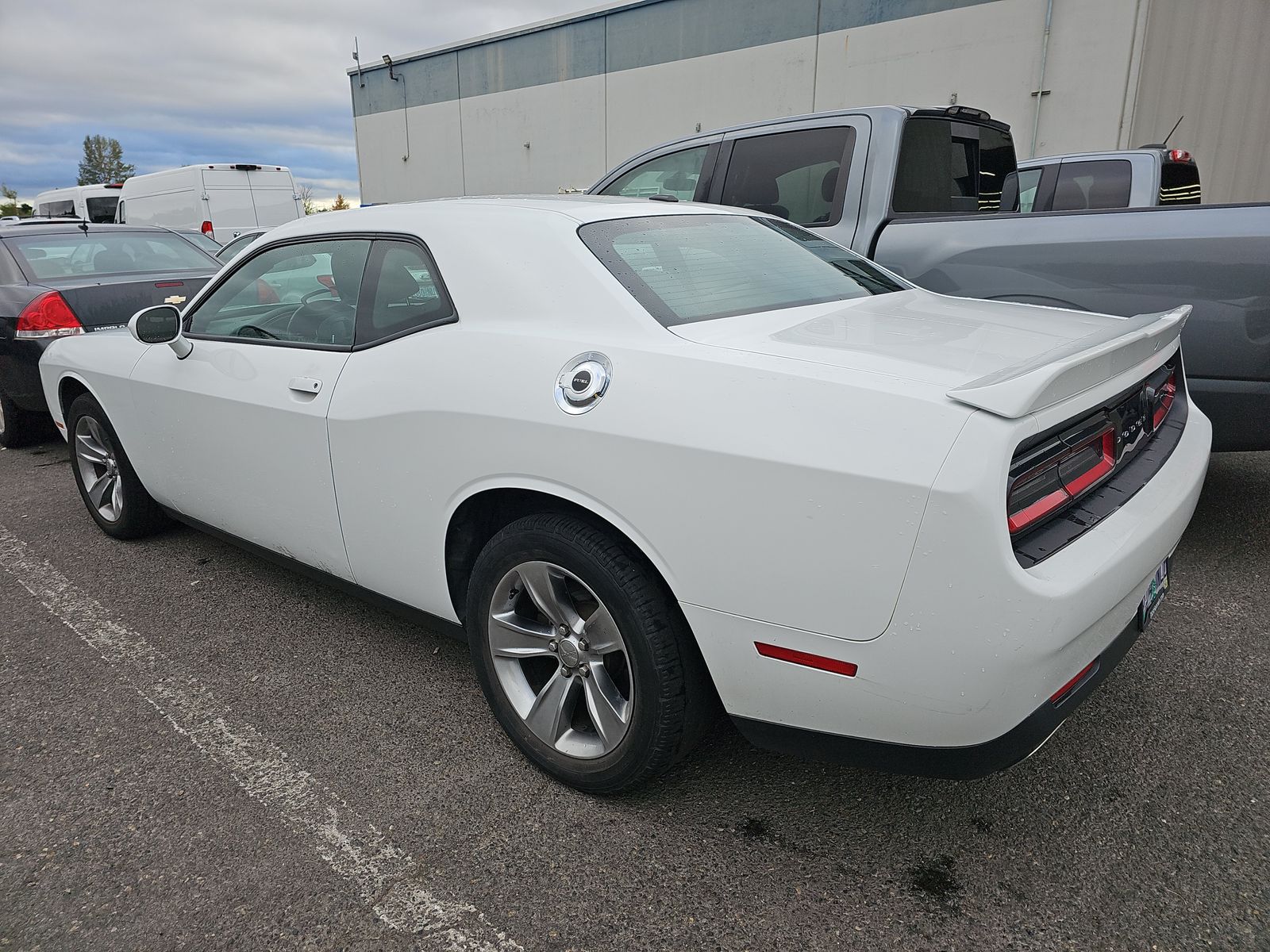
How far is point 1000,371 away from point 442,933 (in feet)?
5.59

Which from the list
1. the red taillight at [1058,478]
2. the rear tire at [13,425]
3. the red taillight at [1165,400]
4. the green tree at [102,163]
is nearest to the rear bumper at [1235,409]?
the red taillight at [1165,400]

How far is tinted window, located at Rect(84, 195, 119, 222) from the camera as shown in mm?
23219

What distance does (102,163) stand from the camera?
342 ft

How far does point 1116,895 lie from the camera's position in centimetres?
195

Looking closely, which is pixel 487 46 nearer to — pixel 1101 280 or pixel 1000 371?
pixel 1101 280

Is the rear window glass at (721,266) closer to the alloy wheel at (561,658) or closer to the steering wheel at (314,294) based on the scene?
the alloy wheel at (561,658)

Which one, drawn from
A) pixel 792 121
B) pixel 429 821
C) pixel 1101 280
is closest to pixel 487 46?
pixel 792 121

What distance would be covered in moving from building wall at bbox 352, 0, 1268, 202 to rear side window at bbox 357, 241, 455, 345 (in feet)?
42.4

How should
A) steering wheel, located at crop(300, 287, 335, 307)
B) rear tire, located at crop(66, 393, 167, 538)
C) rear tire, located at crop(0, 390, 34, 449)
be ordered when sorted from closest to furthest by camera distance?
steering wheel, located at crop(300, 287, 335, 307) → rear tire, located at crop(66, 393, 167, 538) → rear tire, located at crop(0, 390, 34, 449)

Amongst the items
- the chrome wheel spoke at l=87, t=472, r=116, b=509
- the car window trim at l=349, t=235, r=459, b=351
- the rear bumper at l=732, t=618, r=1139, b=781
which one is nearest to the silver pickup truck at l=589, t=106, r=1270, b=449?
the rear bumper at l=732, t=618, r=1139, b=781

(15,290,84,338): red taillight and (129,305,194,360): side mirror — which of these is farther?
(15,290,84,338): red taillight

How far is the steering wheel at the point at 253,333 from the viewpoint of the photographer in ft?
10.3

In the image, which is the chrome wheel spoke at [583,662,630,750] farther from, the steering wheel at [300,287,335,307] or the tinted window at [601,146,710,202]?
the tinted window at [601,146,710,202]

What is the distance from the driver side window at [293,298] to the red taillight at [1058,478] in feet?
6.69
